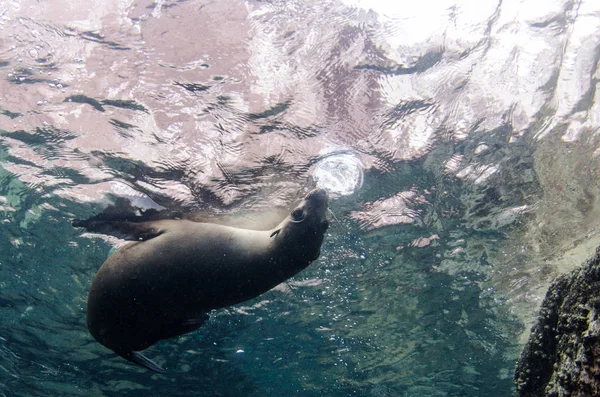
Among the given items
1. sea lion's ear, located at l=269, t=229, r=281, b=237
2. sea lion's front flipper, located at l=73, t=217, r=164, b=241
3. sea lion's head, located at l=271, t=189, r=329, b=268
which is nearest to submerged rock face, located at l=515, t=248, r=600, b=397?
sea lion's head, located at l=271, t=189, r=329, b=268

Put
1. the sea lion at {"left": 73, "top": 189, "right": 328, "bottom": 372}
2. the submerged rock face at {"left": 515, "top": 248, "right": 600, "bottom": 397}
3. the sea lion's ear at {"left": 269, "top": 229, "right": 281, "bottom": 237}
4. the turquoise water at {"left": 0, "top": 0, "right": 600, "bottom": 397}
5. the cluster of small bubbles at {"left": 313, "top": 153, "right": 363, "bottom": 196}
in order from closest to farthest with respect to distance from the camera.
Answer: the submerged rock face at {"left": 515, "top": 248, "right": 600, "bottom": 397} → the sea lion at {"left": 73, "top": 189, "right": 328, "bottom": 372} → the sea lion's ear at {"left": 269, "top": 229, "right": 281, "bottom": 237} → the turquoise water at {"left": 0, "top": 0, "right": 600, "bottom": 397} → the cluster of small bubbles at {"left": 313, "top": 153, "right": 363, "bottom": 196}

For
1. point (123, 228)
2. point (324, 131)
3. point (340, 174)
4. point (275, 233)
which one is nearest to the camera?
point (275, 233)

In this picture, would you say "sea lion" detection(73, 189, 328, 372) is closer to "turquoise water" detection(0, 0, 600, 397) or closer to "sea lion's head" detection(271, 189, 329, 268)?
"sea lion's head" detection(271, 189, 329, 268)

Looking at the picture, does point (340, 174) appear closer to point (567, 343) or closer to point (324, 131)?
point (324, 131)

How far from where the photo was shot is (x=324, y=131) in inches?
240

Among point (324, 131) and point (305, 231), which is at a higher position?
point (324, 131)

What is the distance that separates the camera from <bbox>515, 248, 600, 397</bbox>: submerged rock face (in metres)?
2.52

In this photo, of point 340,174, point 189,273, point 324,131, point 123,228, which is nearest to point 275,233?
point 189,273

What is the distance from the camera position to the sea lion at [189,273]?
3840mm

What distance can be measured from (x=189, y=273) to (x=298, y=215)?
1275 mm

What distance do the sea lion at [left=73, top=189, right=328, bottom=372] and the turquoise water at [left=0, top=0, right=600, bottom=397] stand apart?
2280 mm

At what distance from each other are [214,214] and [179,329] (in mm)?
3185

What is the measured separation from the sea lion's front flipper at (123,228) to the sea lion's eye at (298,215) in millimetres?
1641

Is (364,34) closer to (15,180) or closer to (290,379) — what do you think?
(15,180)
